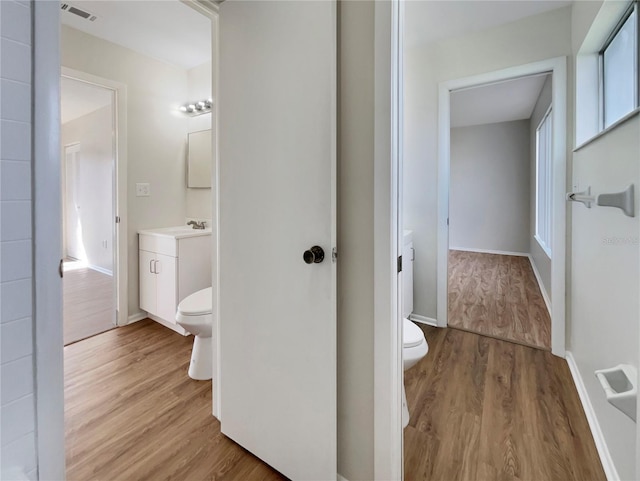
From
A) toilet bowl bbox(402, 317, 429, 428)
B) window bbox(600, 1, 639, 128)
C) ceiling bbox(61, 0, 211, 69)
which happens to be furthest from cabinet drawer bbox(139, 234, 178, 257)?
window bbox(600, 1, 639, 128)

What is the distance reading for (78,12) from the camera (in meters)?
2.21

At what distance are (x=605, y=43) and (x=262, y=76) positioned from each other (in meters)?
1.94

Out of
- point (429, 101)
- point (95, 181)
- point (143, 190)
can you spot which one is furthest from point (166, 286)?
point (95, 181)

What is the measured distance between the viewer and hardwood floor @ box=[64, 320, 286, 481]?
1299 millimetres

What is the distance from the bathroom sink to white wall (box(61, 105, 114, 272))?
6.32ft

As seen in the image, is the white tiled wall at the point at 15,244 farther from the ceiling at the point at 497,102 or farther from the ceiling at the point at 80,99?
the ceiling at the point at 497,102

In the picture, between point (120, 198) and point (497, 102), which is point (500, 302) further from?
point (120, 198)

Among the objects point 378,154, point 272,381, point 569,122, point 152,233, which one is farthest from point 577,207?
point 152,233

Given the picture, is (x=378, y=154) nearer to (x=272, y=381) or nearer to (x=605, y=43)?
(x=272, y=381)

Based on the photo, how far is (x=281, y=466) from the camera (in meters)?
1.26

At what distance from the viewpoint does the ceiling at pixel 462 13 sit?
83.0 inches

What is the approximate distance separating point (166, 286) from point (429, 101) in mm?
2686

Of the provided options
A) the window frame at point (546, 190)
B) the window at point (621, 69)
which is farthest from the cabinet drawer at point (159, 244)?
the window frame at point (546, 190)

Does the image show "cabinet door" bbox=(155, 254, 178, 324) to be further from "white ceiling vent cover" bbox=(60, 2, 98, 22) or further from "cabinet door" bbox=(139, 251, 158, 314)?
"white ceiling vent cover" bbox=(60, 2, 98, 22)
